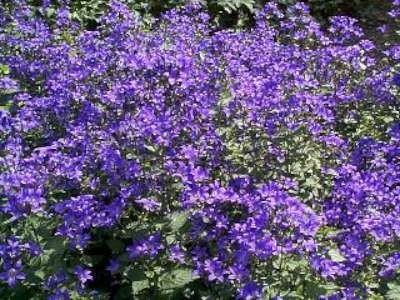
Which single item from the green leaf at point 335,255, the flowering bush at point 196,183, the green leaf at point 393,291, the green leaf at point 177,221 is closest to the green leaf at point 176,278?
the flowering bush at point 196,183

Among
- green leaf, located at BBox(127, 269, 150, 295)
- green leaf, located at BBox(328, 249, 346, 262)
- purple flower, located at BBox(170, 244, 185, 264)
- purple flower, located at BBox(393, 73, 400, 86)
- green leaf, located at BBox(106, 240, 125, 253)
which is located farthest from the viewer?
purple flower, located at BBox(393, 73, 400, 86)

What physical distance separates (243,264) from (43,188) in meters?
1.25

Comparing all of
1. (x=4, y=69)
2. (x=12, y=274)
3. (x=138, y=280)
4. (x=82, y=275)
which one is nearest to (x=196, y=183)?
(x=138, y=280)

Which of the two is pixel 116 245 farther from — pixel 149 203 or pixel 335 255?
pixel 335 255

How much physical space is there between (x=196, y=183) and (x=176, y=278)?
1.64ft

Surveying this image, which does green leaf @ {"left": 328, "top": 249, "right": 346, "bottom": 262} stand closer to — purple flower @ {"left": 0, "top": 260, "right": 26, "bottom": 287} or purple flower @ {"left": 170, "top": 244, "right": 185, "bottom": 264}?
purple flower @ {"left": 170, "top": 244, "right": 185, "bottom": 264}

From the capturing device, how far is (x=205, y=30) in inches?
235

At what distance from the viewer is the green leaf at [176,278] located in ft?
12.5

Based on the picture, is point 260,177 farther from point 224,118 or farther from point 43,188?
point 43,188

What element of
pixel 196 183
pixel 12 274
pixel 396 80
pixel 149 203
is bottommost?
pixel 12 274

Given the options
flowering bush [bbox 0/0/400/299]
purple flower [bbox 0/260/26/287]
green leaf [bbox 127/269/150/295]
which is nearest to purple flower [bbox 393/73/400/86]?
flowering bush [bbox 0/0/400/299]

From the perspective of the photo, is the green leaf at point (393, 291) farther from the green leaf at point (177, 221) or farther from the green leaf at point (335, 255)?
the green leaf at point (177, 221)

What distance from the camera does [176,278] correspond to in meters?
3.85

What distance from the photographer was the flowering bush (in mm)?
3596
